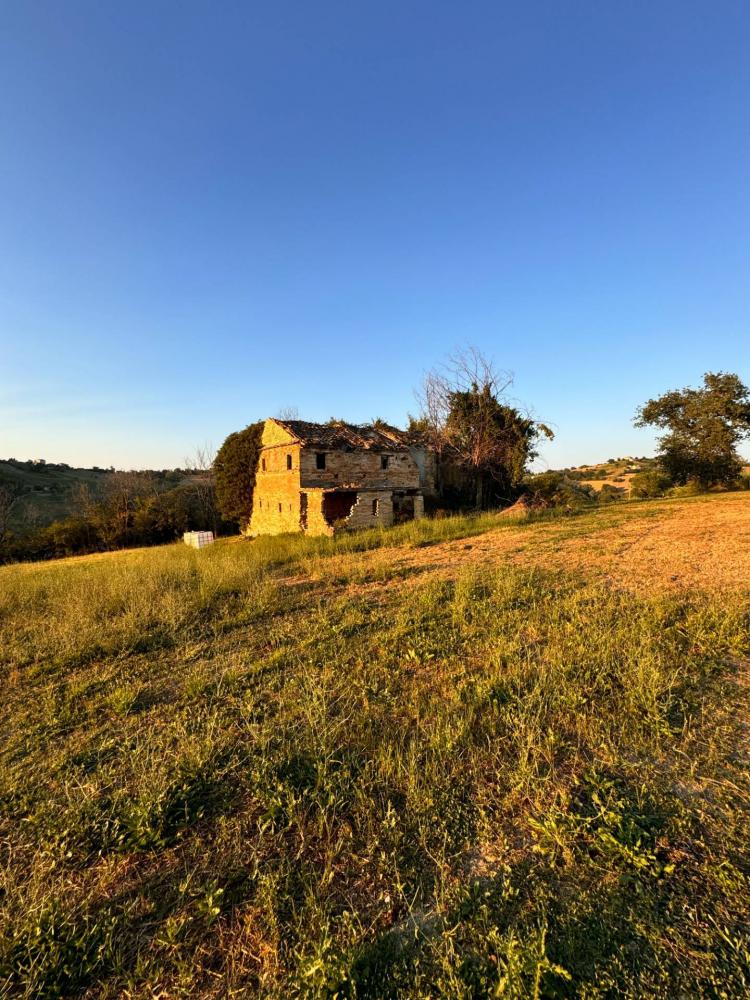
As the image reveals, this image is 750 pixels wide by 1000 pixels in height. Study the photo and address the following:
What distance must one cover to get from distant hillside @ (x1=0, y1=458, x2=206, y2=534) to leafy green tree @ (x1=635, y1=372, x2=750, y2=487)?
39007mm

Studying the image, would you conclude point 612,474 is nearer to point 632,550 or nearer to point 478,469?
point 478,469

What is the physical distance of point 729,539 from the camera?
9.88 metres

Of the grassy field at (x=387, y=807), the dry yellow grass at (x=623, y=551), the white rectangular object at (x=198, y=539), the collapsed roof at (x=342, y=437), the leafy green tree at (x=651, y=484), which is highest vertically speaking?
the collapsed roof at (x=342, y=437)

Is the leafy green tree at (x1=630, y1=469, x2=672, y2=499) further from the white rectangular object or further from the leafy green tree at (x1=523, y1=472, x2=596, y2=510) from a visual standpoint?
the white rectangular object

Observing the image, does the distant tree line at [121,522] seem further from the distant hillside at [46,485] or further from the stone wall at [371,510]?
the stone wall at [371,510]

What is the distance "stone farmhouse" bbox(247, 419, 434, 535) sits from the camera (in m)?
20.8

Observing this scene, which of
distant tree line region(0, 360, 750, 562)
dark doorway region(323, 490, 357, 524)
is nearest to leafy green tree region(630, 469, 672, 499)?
distant tree line region(0, 360, 750, 562)

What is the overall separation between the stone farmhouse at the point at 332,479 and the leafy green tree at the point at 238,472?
3.09 ft

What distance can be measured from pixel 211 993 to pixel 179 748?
5.48ft

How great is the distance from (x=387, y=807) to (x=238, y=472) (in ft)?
83.5

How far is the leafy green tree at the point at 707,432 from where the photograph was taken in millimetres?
25250

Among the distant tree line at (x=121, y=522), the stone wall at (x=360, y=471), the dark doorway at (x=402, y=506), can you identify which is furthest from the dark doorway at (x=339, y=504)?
the distant tree line at (x=121, y=522)

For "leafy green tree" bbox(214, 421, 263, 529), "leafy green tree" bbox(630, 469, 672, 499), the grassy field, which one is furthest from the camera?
"leafy green tree" bbox(630, 469, 672, 499)

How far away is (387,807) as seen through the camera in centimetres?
255
